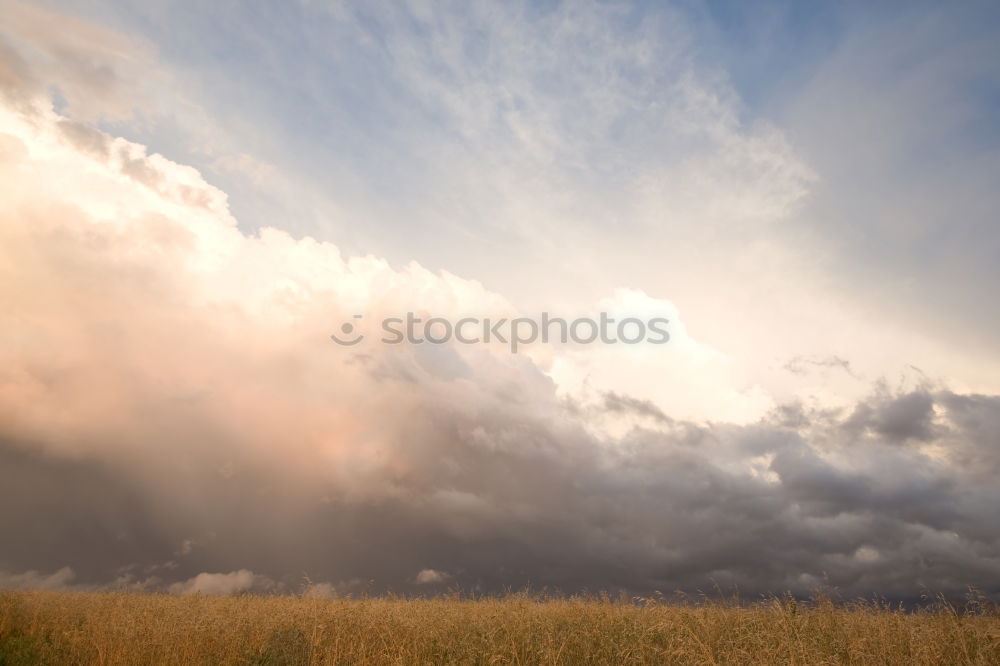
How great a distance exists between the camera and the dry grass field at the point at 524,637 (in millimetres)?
13219

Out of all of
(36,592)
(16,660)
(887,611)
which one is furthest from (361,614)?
(36,592)

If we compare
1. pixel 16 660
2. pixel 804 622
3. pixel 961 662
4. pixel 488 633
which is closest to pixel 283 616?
pixel 16 660

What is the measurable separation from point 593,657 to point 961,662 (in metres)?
7.86

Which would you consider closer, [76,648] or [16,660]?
[16,660]

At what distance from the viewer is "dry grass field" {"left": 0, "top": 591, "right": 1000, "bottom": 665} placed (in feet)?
43.4

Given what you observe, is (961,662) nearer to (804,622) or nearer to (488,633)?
(804,622)

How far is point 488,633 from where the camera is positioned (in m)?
16.2

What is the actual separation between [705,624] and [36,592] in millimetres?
39281

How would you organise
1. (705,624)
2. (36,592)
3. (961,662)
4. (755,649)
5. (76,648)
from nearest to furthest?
1. (961,662)
2. (755,649)
3. (705,624)
4. (76,648)
5. (36,592)

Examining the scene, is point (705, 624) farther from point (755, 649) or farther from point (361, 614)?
point (361, 614)

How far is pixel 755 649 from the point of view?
13.6 m

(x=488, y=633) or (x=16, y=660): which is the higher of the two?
(x=488, y=633)

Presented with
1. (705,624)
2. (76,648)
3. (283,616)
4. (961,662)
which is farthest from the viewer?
(283,616)

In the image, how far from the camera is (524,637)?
16203 millimetres
